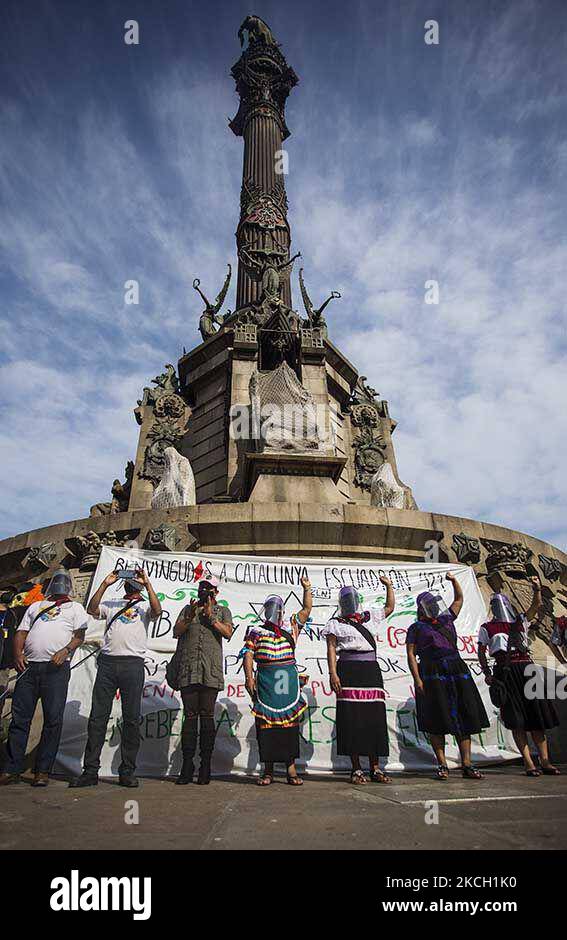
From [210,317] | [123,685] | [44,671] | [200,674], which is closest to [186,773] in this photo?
[200,674]

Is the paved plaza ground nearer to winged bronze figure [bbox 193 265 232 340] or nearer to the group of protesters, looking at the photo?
the group of protesters

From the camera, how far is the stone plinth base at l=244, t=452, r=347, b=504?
11.8m

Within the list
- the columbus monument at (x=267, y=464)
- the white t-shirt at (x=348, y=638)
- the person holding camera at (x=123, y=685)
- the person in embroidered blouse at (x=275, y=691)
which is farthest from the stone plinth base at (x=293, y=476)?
the person holding camera at (x=123, y=685)

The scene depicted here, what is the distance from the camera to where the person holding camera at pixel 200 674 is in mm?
4914

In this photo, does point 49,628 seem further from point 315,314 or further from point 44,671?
point 315,314

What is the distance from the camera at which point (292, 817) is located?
10.4 ft

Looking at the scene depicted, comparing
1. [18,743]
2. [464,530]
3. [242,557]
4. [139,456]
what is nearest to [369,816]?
[18,743]

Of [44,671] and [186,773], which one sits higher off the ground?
[44,671]

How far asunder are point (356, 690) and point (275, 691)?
762 millimetres

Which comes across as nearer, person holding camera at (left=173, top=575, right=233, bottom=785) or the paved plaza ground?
the paved plaza ground

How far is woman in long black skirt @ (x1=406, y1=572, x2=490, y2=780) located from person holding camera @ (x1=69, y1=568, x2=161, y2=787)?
261 centimetres

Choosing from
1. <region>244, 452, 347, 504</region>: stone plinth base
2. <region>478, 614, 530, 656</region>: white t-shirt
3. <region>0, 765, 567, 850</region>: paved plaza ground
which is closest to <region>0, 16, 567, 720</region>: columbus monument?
<region>244, 452, 347, 504</region>: stone plinth base

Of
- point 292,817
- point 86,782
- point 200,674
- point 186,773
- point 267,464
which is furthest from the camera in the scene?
point 267,464
